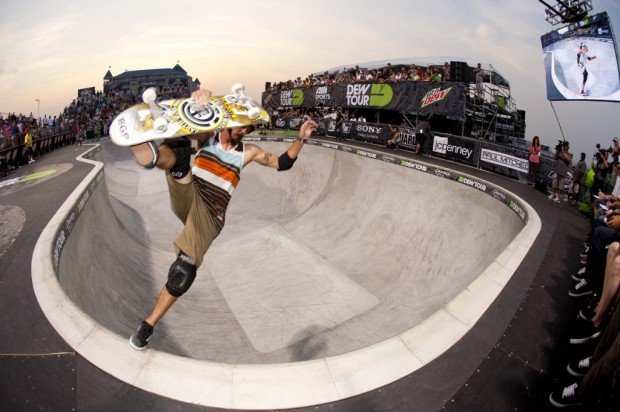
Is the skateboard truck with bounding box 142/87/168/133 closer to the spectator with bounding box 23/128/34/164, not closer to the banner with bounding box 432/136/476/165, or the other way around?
the banner with bounding box 432/136/476/165

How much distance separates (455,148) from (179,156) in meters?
14.0

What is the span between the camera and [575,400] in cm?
275

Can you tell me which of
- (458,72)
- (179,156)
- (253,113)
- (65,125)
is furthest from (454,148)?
(65,125)

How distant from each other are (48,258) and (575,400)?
5.93 meters

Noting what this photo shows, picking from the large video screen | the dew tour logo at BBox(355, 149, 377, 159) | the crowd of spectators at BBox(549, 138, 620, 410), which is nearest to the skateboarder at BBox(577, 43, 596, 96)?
the large video screen

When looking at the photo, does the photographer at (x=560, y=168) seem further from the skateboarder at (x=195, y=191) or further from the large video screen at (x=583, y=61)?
the skateboarder at (x=195, y=191)

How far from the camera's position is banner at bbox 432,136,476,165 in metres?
14.0

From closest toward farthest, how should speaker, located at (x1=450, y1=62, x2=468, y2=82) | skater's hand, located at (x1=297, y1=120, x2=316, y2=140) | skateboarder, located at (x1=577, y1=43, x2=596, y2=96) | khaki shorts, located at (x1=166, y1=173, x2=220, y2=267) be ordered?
khaki shorts, located at (x1=166, y1=173, x2=220, y2=267)
skater's hand, located at (x1=297, y1=120, x2=316, y2=140)
speaker, located at (x1=450, y1=62, x2=468, y2=82)
skateboarder, located at (x1=577, y1=43, x2=596, y2=96)

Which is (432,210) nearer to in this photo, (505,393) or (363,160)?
(363,160)

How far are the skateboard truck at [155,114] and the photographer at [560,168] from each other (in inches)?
429

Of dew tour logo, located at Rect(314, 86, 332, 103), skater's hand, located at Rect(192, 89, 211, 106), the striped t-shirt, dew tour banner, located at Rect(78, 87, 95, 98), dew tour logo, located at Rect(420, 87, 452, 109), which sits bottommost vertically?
the striped t-shirt

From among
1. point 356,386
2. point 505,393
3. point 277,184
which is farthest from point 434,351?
point 277,184

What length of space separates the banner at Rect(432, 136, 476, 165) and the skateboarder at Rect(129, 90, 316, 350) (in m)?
12.5

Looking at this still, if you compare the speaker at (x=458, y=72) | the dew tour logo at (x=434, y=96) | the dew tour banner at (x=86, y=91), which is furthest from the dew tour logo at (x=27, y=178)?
the dew tour banner at (x=86, y=91)
